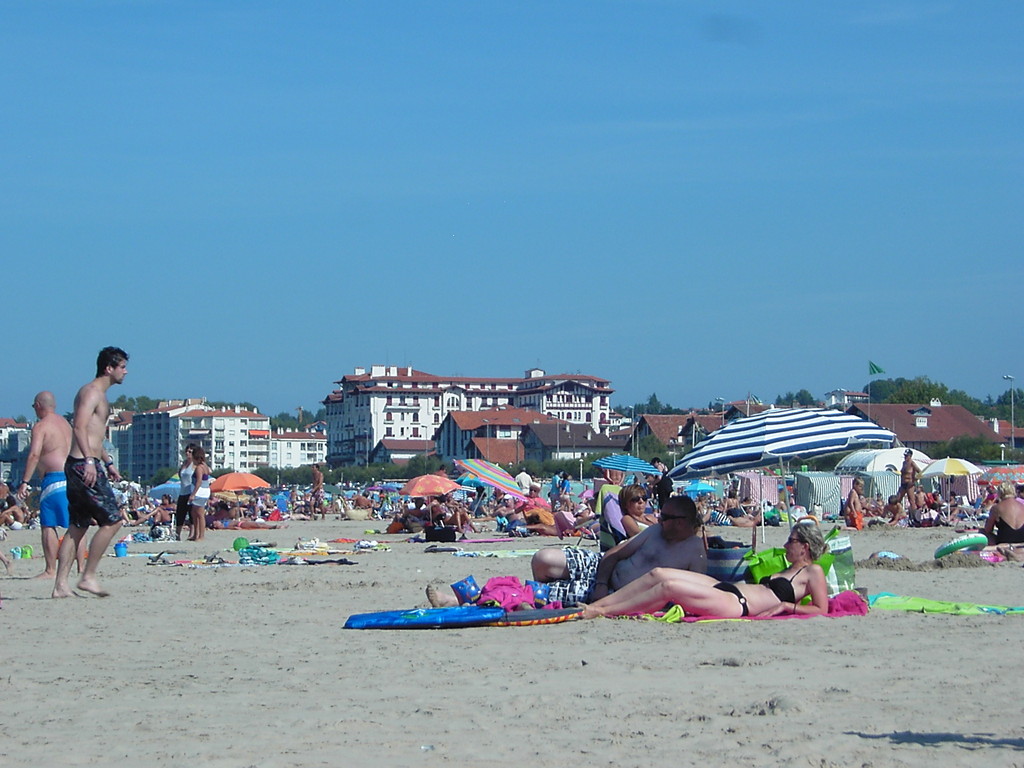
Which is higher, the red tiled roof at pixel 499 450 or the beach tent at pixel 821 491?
the red tiled roof at pixel 499 450

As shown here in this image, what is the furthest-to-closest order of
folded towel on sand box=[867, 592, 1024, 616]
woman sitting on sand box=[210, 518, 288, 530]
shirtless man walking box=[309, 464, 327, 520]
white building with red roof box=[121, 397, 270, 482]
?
white building with red roof box=[121, 397, 270, 482]
shirtless man walking box=[309, 464, 327, 520]
woman sitting on sand box=[210, 518, 288, 530]
folded towel on sand box=[867, 592, 1024, 616]

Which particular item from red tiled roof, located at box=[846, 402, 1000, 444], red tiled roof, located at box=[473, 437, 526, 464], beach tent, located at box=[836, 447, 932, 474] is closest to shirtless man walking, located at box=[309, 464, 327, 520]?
beach tent, located at box=[836, 447, 932, 474]

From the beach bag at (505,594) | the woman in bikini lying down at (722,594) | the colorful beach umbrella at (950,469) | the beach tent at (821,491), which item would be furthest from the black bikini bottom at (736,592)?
the beach tent at (821,491)

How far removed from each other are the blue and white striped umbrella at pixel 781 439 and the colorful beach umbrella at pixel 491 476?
13.2 meters

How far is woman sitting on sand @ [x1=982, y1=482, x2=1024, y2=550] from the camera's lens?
1188 centimetres

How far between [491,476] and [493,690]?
2012 cm

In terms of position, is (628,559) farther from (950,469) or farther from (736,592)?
(950,469)

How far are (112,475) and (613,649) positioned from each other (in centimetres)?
374

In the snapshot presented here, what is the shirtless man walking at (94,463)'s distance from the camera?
25.3 ft

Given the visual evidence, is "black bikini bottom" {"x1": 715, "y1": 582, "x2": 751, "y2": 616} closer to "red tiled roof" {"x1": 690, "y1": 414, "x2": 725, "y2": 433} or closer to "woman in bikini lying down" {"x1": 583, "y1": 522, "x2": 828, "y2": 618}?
"woman in bikini lying down" {"x1": 583, "y1": 522, "x2": 828, "y2": 618}

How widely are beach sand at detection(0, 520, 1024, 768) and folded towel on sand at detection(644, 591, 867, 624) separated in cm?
13

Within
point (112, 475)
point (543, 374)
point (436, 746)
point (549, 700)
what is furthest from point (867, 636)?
point (543, 374)

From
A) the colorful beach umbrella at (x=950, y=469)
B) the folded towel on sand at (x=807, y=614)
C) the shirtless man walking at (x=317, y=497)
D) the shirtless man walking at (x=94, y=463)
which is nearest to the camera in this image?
the folded towel on sand at (x=807, y=614)

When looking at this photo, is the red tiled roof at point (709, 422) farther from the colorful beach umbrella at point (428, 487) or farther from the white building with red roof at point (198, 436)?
the white building with red roof at point (198, 436)
